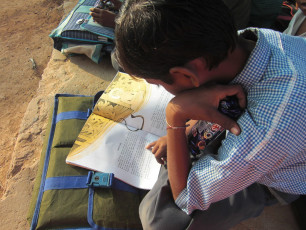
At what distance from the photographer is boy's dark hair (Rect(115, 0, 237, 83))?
2.13 ft

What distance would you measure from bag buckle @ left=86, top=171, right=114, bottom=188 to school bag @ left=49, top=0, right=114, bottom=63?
1.09 metres

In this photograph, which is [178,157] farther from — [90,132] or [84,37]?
[84,37]

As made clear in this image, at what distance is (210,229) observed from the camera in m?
0.98

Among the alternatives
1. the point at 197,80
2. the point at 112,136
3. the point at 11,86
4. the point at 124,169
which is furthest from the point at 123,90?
the point at 11,86

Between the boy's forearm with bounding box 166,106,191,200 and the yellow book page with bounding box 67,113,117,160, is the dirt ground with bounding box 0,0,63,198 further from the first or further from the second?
the boy's forearm with bounding box 166,106,191,200

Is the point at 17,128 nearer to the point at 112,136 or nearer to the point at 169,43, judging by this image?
the point at 112,136

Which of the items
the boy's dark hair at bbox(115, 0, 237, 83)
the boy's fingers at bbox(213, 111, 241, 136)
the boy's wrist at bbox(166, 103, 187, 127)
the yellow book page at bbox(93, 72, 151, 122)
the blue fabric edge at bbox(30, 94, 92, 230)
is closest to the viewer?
the boy's dark hair at bbox(115, 0, 237, 83)

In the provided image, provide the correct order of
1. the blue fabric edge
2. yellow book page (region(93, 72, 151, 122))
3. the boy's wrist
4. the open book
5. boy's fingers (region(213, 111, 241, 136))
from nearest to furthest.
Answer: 1. boy's fingers (region(213, 111, 241, 136))
2. the boy's wrist
3. the blue fabric edge
4. the open book
5. yellow book page (region(93, 72, 151, 122))

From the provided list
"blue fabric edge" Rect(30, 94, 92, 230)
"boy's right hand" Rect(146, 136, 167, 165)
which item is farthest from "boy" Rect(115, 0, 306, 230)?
"blue fabric edge" Rect(30, 94, 92, 230)

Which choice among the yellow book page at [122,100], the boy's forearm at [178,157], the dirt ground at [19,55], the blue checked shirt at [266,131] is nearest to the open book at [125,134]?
the yellow book page at [122,100]

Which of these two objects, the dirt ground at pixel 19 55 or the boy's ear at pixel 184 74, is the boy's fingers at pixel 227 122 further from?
the dirt ground at pixel 19 55

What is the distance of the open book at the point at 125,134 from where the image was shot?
3.94 ft

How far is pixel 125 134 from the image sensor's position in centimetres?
129

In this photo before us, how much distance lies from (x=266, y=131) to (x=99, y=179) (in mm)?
781
